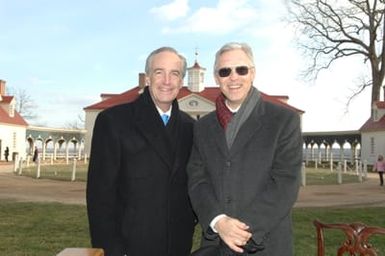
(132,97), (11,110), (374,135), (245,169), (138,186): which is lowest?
(138,186)

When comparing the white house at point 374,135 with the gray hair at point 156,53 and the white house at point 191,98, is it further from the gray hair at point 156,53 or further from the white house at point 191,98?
the gray hair at point 156,53

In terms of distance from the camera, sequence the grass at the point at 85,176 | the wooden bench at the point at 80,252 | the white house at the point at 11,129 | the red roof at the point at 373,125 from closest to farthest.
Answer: the wooden bench at the point at 80,252 → the grass at the point at 85,176 → the red roof at the point at 373,125 → the white house at the point at 11,129

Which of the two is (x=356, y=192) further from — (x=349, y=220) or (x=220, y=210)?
(x=220, y=210)

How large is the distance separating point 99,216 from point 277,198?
1053 mm

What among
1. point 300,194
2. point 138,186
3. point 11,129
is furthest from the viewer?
point 11,129

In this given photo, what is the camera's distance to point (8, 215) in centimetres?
1180

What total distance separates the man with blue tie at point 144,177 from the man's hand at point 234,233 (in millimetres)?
568

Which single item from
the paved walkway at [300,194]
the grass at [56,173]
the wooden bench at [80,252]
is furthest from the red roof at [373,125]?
the wooden bench at [80,252]

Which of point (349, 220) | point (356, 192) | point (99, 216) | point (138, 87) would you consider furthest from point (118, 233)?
point (138, 87)

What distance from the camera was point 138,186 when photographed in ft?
10.3

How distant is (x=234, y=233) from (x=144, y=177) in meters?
0.74

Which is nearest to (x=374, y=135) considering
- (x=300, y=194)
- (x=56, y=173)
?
(x=56, y=173)

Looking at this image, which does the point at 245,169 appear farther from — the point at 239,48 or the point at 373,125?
the point at 373,125

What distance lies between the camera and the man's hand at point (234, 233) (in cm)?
265
